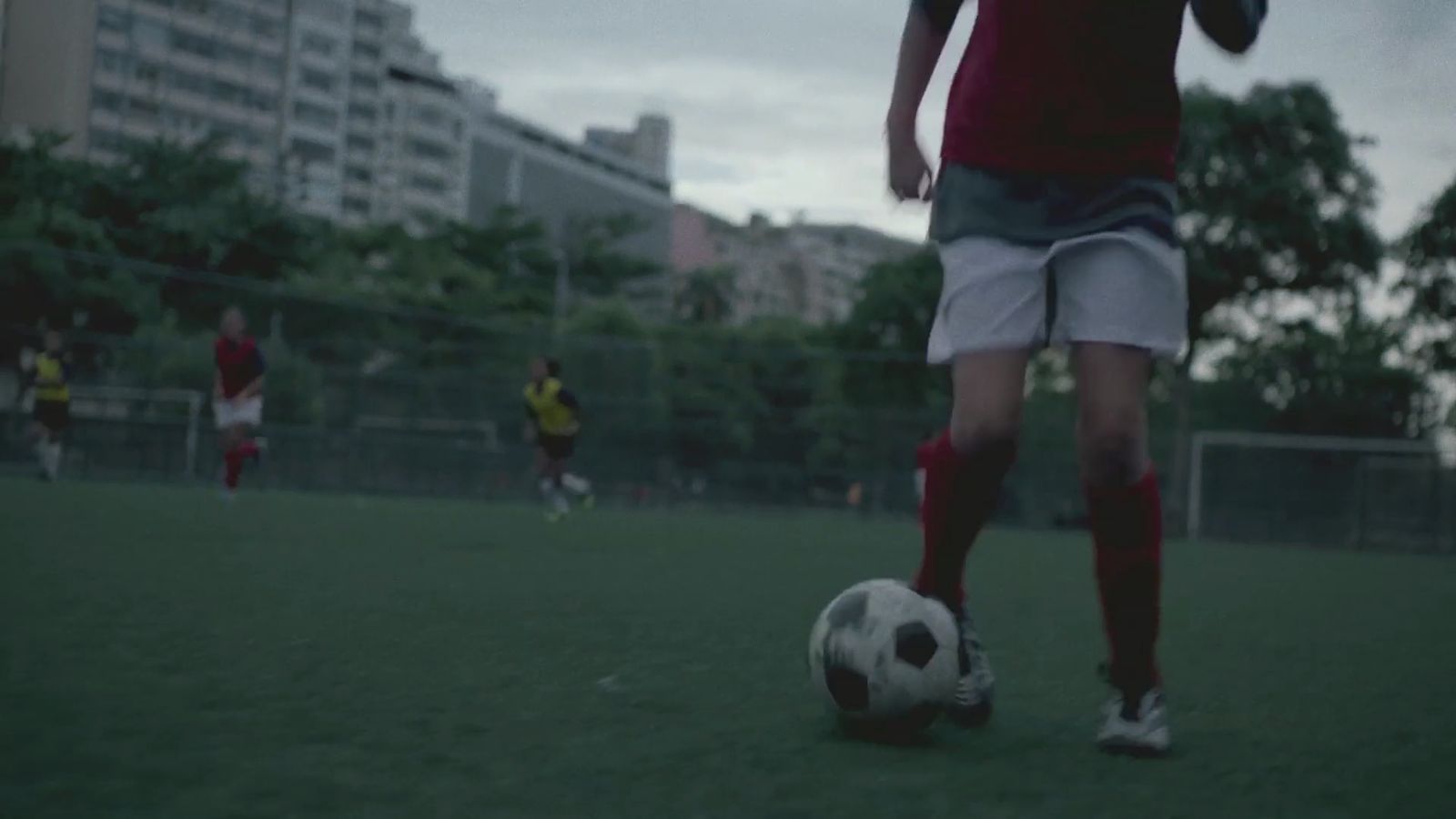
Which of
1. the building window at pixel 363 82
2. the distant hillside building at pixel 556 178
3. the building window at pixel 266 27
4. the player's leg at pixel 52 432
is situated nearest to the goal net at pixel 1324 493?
the player's leg at pixel 52 432

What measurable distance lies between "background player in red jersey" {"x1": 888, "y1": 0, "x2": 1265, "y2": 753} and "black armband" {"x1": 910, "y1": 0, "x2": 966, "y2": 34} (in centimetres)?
9

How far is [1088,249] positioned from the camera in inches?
128

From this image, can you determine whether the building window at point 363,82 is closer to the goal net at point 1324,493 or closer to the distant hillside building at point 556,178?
the distant hillside building at point 556,178

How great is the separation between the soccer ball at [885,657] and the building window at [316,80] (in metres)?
96.0

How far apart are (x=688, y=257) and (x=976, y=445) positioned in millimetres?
126901

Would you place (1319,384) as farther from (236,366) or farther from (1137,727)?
(1137,727)

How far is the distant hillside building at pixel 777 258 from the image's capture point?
13012 centimetres

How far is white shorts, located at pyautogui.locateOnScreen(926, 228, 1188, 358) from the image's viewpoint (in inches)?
127

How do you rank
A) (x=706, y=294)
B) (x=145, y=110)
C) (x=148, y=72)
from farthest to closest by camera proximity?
(x=706, y=294), (x=145, y=110), (x=148, y=72)

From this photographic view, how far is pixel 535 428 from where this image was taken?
63.9 ft

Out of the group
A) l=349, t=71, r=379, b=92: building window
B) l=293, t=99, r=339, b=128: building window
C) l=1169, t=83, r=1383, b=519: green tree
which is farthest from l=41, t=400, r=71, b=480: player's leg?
l=349, t=71, r=379, b=92: building window

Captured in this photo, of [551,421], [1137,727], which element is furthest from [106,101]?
[1137,727]

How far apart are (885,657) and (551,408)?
16.0 metres

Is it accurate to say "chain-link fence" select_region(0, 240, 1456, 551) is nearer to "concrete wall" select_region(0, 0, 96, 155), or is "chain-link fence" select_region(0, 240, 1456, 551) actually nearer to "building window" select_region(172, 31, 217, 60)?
"concrete wall" select_region(0, 0, 96, 155)
